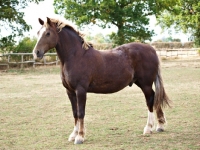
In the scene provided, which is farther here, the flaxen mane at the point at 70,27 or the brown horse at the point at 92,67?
the flaxen mane at the point at 70,27

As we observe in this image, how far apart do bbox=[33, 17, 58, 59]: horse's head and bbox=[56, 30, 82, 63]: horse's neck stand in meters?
0.14

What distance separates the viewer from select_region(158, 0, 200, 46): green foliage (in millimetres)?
38969

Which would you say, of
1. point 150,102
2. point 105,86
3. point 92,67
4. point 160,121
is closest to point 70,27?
point 92,67

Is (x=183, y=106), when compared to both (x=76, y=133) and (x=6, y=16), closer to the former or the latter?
(x=76, y=133)

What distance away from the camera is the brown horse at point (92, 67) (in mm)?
6202

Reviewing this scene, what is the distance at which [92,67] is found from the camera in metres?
6.40

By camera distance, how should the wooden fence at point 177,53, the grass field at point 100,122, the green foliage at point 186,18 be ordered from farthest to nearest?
the green foliage at point 186,18, the wooden fence at point 177,53, the grass field at point 100,122

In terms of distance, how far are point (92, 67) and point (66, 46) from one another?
21.5 inches

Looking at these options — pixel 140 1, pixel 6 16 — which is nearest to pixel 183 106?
pixel 6 16

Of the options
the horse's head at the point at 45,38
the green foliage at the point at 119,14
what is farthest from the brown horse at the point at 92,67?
the green foliage at the point at 119,14

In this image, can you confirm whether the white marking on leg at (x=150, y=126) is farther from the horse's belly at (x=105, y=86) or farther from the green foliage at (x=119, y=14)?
the green foliage at (x=119, y=14)

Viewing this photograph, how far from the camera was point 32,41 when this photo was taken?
27906mm

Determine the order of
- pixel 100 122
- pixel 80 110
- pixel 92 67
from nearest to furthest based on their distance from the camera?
pixel 80 110 → pixel 92 67 → pixel 100 122

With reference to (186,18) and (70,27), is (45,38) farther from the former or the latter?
(186,18)
